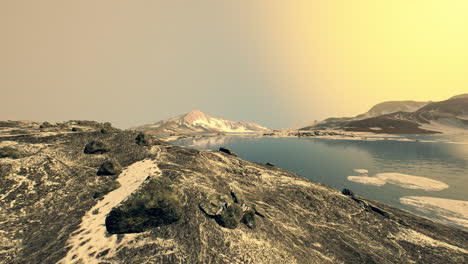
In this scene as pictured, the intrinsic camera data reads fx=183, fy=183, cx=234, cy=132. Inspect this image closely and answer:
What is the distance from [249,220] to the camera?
1753cm

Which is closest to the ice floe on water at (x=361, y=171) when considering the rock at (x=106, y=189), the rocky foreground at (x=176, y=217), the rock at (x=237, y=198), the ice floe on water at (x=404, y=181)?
the ice floe on water at (x=404, y=181)

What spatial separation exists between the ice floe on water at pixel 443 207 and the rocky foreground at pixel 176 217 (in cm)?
394

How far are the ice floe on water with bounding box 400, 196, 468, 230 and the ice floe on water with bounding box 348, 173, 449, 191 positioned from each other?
6357 millimetres

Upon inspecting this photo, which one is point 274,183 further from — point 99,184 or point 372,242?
point 99,184

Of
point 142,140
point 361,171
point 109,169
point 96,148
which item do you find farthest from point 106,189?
point 361,171

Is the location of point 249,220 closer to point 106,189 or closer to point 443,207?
point 106,189

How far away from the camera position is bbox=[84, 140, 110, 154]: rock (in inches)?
1043

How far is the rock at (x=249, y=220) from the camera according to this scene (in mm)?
17212

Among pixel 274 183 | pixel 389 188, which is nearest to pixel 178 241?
pixel 274 183

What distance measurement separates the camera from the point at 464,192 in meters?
33.5

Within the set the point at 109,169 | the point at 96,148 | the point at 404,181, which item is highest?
the point at 96,148

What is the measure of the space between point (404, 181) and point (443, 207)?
13157 millimetres

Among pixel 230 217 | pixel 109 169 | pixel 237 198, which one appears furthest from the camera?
pixel 109 169

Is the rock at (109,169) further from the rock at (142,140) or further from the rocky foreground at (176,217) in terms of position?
the rock at (142,140)
